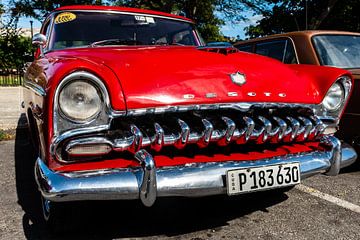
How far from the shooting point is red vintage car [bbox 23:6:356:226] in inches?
83.8

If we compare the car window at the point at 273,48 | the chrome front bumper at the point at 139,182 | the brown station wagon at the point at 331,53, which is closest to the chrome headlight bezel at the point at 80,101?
the chrome front bumper at the point at 139,182

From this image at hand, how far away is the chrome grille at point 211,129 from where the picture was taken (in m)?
2.21

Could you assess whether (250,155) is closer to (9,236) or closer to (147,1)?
(9,236)

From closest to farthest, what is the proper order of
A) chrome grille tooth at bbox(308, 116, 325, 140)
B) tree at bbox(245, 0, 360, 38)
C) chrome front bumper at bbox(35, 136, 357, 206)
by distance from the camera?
chrome front bumper at bbox(35, 136, 357, 206)
chrome grille tooth at bbox(308, 116, 325, 140)
tree at bbox(245, 0, 360, 38)

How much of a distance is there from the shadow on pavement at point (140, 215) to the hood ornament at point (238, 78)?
3.31 ft

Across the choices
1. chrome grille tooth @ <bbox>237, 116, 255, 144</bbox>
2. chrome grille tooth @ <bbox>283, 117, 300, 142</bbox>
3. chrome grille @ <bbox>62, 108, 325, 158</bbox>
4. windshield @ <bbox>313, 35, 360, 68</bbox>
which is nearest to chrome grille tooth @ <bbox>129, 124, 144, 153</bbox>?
chrome grille @ <bbox>62, 108, 325, 158</bbox>

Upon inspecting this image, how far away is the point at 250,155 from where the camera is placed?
249cm

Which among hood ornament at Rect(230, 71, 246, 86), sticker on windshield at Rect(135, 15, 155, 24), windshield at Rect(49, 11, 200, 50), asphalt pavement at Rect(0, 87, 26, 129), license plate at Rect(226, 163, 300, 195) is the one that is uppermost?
sticker on windshield at Rect(135, 15, 155, 24)

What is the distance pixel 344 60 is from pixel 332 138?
1.88 meters

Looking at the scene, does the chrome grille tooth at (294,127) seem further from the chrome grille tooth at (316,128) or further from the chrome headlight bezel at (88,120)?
the chrome headlight bezel at (88,120)

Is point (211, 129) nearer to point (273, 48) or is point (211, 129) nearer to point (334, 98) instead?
point (334, 98)

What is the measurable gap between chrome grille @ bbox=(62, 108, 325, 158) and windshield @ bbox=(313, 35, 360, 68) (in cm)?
176

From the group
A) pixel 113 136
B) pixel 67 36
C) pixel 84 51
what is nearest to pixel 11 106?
pixel 67 36

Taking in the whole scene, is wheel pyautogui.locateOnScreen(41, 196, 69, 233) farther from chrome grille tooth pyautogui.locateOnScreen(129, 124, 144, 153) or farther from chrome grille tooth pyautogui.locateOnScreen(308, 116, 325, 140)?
chrome grille tooth pyautogui.locateOnScreen(308, 116, 325, 140)
